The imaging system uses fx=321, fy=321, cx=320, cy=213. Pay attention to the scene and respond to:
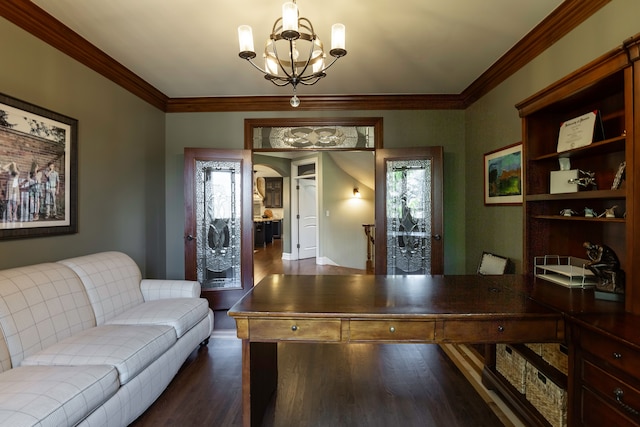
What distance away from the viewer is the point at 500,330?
145 cm

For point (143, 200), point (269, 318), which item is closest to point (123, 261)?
point (143, 200)

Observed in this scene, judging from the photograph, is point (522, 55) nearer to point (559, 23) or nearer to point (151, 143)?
point (559, 23)

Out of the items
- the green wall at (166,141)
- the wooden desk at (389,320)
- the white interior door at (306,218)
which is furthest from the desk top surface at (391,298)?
the white interior door at (306,218)

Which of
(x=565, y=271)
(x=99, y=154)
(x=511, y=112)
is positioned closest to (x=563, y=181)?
(x=565, y=271)

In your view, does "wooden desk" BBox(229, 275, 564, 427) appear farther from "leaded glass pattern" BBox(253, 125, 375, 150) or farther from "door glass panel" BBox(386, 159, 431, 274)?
"leaded glass pattern" BBox(253, 125, 375, 150)

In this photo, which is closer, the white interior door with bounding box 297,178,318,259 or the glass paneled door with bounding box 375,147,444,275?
the glass paneled door with bounding box 375,147,444,275

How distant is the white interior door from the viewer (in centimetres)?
783

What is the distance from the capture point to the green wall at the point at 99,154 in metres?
2.17

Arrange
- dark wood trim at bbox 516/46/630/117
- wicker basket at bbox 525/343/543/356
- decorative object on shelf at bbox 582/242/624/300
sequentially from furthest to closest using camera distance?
1. wicker basket at bbox 525/343/543/356
2. decorative object on shelf at bbox 582/242/624/300
3. dark wood trim at bbox 516/46/630/117

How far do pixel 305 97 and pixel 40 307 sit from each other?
10.1ft

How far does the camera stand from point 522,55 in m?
2.65

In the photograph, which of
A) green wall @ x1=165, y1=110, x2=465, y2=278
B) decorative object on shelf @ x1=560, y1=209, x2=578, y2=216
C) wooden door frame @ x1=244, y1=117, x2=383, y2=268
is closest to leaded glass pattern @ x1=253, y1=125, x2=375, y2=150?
wooden door frame @ x1=244, y1=117, x2=383, y2=268

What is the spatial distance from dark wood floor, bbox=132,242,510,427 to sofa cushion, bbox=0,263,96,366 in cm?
73

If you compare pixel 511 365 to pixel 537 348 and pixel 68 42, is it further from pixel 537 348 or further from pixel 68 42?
pixel 68 42
